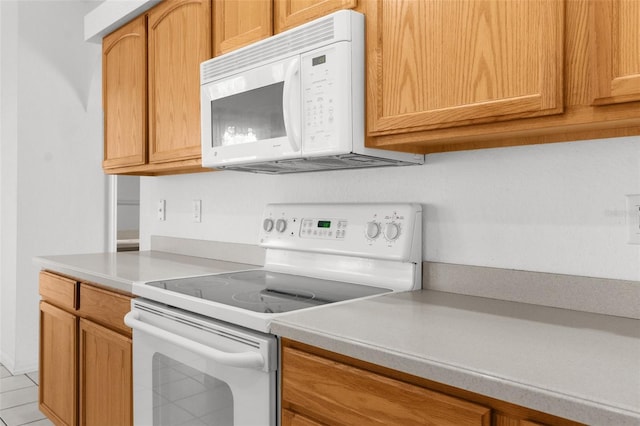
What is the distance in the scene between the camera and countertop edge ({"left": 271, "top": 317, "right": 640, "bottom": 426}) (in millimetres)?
665

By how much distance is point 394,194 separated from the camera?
166cm

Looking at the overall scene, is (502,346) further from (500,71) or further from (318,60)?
(318,60)

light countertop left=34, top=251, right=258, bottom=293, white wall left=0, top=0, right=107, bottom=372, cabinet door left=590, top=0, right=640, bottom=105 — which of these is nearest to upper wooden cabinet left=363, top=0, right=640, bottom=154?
cabinet door left=590, top=0, right=640, bottom=105

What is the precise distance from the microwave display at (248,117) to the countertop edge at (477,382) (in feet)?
2.40

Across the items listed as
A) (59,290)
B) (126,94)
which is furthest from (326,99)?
(59,290)

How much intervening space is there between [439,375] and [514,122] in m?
0.59

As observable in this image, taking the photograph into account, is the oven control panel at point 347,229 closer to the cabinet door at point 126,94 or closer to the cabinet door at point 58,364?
the cabinet door at point 126,94

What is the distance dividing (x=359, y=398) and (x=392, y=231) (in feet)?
2.17

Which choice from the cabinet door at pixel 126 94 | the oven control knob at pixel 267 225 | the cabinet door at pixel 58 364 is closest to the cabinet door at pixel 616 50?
the oven control knob at pixel 267 225

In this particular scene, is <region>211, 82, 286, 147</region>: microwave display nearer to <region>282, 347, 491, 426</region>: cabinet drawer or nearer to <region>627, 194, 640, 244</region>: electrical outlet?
<region>282, 347, 491, 426</region>: cabinet drawer

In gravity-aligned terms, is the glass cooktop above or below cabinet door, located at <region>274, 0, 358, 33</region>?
below

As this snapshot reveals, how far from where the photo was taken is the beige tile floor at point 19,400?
102 inches

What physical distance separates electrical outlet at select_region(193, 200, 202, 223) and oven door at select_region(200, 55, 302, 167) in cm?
71

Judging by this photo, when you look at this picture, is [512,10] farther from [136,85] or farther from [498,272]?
[136,85]
